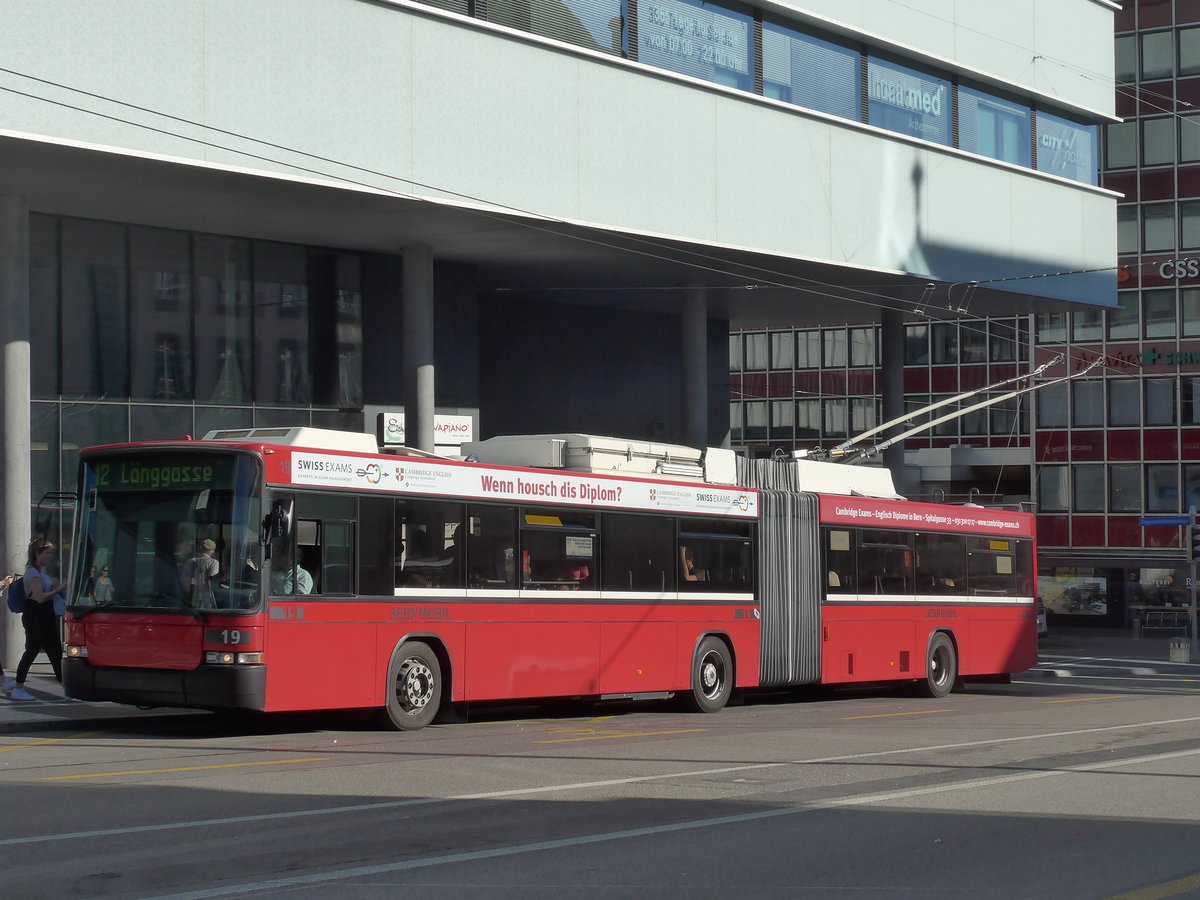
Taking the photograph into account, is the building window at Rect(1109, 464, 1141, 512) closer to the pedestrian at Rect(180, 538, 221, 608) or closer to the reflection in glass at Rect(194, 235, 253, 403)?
the reflection in glass at Rect(194, 235, 253, 403)

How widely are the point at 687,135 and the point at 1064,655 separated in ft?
66.6

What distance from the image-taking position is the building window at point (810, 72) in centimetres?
2844

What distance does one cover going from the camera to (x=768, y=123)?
92.3 ft

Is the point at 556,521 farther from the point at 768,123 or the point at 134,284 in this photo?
the point at 768,123

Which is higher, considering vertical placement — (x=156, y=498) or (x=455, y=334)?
(x=455, y=334)

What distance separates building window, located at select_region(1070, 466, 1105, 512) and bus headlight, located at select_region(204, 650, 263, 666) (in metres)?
46.4

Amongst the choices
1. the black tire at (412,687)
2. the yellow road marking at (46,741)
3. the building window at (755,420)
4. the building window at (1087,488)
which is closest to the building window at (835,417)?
the building window at (755,420)

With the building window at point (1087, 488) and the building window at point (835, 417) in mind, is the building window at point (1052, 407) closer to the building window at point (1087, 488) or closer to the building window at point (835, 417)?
the building window at point (1087, 488)

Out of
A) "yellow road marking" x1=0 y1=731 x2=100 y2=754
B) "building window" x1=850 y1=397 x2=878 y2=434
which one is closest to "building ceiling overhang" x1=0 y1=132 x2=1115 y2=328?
"yellow road marking" x1=0 y1=731 x2=100 y2=754

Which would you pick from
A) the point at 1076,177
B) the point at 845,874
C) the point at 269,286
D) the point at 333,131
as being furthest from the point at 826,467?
the point at 1076,177

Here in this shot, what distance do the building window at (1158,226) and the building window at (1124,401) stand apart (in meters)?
4.60

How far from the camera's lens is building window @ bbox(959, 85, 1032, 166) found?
108 ft

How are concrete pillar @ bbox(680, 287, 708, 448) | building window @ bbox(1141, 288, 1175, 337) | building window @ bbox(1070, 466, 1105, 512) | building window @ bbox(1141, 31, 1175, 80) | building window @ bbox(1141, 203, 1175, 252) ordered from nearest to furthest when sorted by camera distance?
concrete pillar @ bbox(680, 287, 708, 448) → building window @ bbox(1141, 288, 1175, 337) → building window @ bbox(1141, 31, 1175, 80) → building window @ bbox(1141, 203, 1175, 252) → building window @ bbox(1070, 466, 1105, 512)

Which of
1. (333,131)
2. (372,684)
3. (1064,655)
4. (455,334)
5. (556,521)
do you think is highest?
(333,131)
